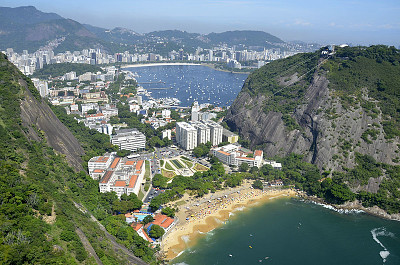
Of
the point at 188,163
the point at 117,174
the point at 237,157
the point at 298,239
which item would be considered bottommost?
the point at 298,239

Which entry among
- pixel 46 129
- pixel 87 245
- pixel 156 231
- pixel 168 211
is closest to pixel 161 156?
pixel 168 211

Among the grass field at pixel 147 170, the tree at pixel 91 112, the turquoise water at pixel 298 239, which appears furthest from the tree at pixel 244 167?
the tree at pixel 91 112

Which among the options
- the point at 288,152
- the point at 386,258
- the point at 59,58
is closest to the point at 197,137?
the point at 288,152

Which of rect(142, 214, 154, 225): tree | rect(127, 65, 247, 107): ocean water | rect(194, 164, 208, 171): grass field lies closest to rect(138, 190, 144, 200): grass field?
rect(142, 214, 154, 225): tree

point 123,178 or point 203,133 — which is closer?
point 123,178

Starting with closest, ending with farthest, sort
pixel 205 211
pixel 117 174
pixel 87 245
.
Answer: pixel 87 245 < pixel 205 211 < pixel 117 174

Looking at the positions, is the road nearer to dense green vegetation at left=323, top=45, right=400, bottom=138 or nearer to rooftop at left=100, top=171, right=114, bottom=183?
rooftop at left=100, top=171, right=114, bottom=183

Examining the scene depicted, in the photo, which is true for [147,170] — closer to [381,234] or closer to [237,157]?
[237,157]
